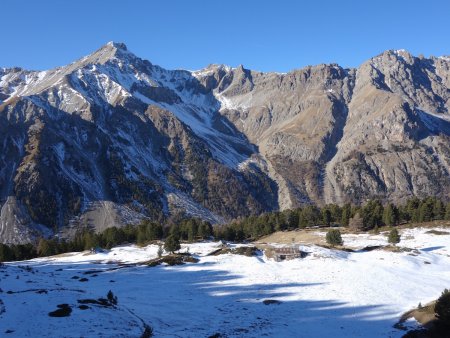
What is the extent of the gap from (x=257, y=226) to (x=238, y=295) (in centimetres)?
9091

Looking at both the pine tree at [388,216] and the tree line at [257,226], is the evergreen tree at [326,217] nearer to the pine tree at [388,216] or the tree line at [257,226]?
the tree line at [257,226]

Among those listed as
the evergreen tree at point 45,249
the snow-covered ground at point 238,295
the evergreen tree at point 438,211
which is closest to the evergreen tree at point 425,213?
the evergreen tree at point 438,211

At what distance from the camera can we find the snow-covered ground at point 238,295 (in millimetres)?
37219

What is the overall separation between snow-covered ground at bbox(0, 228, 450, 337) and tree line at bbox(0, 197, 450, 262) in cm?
4157

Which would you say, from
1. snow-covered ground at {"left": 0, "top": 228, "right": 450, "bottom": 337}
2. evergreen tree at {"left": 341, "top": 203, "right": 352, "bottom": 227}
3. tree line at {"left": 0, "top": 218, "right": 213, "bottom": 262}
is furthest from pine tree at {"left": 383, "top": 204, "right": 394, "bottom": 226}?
tree line at {"left": 0, "top": 218, "right": 213, "bottom": 262}

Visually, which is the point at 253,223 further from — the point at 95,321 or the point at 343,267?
the point at 95,321

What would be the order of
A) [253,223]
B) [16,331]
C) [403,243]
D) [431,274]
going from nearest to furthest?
[16,331] → [431,274] → [403,243] → [253,223]

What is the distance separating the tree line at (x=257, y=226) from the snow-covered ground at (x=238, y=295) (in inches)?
1637

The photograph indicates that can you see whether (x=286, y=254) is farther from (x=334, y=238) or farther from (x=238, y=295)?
(x=238, y=295)

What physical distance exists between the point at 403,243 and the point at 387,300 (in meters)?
51.1

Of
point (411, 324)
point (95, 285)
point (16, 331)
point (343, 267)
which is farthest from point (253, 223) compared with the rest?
point (16, 331)

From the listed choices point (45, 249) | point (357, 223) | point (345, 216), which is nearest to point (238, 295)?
point (357, 223)

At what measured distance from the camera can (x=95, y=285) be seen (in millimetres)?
58469

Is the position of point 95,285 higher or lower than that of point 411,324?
higher
